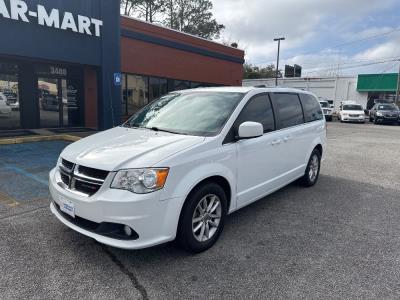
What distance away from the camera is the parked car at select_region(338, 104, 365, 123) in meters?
26.8

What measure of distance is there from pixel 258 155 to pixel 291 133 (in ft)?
3.77

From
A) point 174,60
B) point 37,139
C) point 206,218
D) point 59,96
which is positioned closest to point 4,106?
point 59,96

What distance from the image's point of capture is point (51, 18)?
34.3 feet

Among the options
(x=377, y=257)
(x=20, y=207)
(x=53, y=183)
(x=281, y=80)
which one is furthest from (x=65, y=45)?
(x=281, y=80)

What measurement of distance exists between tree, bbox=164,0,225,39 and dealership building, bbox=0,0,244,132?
59.6 feet

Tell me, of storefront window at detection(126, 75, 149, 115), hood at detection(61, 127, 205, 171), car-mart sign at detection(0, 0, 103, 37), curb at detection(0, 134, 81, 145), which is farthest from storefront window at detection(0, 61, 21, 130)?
hood at detection(61, 127, 205, 171)

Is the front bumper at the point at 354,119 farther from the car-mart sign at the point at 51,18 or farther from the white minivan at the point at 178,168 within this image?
the white minivan at the point at 178,168

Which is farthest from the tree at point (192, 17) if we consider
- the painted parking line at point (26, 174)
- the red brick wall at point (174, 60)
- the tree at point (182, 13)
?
the painted parking line at point (26, 174)

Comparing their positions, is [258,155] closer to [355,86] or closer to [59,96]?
[59,96]

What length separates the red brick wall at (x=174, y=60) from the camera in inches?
590

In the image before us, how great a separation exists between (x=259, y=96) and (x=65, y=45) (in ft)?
29.8

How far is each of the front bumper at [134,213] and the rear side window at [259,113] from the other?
1.43m

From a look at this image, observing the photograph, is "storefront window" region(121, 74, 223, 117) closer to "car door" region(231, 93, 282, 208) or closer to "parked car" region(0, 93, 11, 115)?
"parked car" region(0, 93, 11, 115)

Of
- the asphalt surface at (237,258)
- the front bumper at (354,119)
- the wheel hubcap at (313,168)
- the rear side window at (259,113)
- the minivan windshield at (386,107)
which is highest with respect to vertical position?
the minivan windshield at (386,107)
